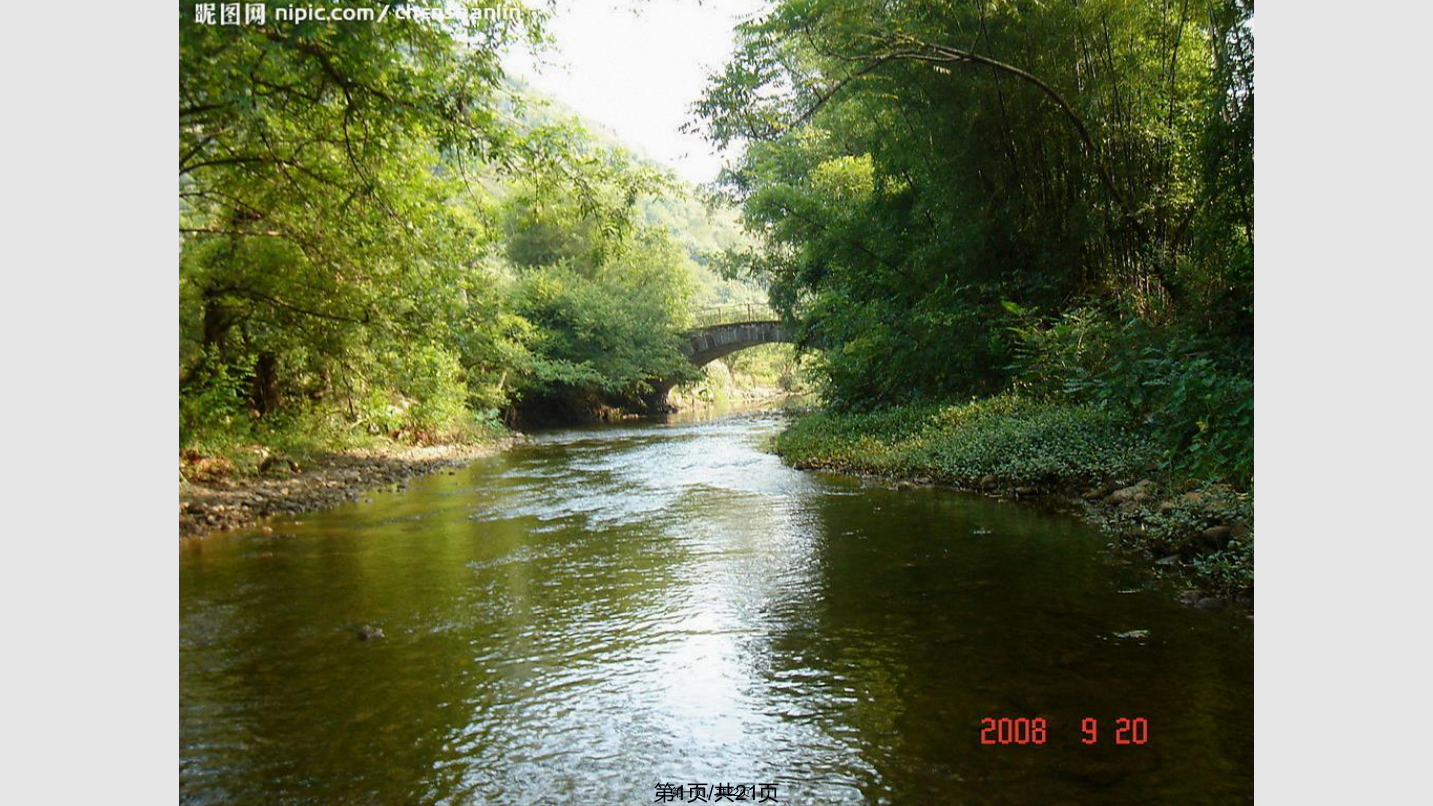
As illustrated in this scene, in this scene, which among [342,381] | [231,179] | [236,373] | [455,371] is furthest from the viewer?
[455,371]

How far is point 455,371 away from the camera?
20078mm

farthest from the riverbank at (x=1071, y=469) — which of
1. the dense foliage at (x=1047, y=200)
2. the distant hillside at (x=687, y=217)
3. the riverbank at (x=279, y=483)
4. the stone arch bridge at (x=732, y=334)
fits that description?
the stone arch bridge at (x=732, y=334)

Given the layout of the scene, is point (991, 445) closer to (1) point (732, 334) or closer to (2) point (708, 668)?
(2) point (708, 668)

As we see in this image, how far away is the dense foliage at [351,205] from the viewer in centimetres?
696

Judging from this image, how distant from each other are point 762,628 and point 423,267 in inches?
319

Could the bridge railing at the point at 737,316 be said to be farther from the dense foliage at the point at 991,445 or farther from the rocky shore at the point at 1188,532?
the rocky shore at the point at 1188,532

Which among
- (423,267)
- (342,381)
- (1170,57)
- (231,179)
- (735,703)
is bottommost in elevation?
(735,703)

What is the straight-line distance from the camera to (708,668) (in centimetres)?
448

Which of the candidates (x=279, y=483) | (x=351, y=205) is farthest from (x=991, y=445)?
(x=279, y=483)

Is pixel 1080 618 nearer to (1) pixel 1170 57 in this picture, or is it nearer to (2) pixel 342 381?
(1) pixel 1170 57

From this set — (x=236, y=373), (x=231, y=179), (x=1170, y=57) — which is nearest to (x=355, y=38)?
(x=231, y=179)
